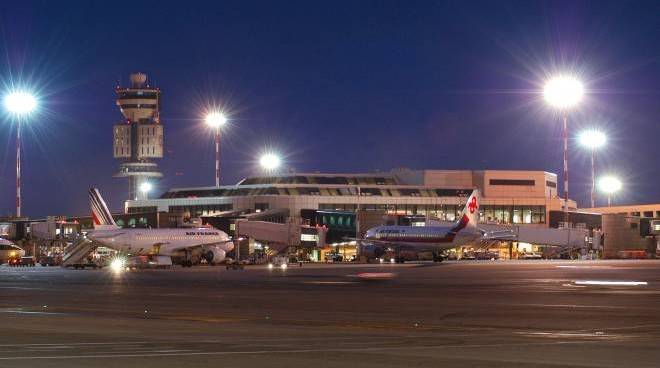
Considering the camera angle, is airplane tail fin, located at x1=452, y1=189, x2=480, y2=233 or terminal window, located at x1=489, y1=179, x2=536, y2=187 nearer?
airplane tail fin, located at x1=452, y1=189, x2=480, y2=233

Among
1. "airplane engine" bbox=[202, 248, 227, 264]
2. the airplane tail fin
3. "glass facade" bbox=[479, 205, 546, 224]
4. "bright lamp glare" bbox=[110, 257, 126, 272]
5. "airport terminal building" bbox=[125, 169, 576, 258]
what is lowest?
"bright lamp glare" bbox=[110, 257, 126, 272]

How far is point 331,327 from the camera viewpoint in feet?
80.7

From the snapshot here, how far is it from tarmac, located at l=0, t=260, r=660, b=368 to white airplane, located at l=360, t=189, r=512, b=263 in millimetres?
53258

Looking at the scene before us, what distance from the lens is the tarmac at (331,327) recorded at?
17.7 m

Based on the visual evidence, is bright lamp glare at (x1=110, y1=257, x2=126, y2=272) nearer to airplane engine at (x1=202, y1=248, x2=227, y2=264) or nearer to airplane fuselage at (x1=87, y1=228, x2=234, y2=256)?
airplane fuselage at (x1=87, y1=228, x2=234, y2=256)

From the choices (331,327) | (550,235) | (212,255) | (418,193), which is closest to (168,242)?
(212,255)

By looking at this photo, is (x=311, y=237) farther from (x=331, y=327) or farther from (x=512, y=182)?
(x=331, y=327)

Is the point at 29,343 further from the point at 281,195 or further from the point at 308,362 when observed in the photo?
the point at 281,195

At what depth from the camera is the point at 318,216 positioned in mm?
142000

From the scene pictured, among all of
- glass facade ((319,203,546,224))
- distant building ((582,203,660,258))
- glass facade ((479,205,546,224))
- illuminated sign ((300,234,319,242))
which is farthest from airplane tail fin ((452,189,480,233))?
glass facade ((479,205,546,224))

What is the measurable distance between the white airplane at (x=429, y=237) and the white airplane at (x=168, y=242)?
63.1 ft

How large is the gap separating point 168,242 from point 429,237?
27177 millimetres

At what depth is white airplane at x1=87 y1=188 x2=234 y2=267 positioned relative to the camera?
85.4 meters

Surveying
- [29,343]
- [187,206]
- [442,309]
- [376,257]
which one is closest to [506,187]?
[187,206]
